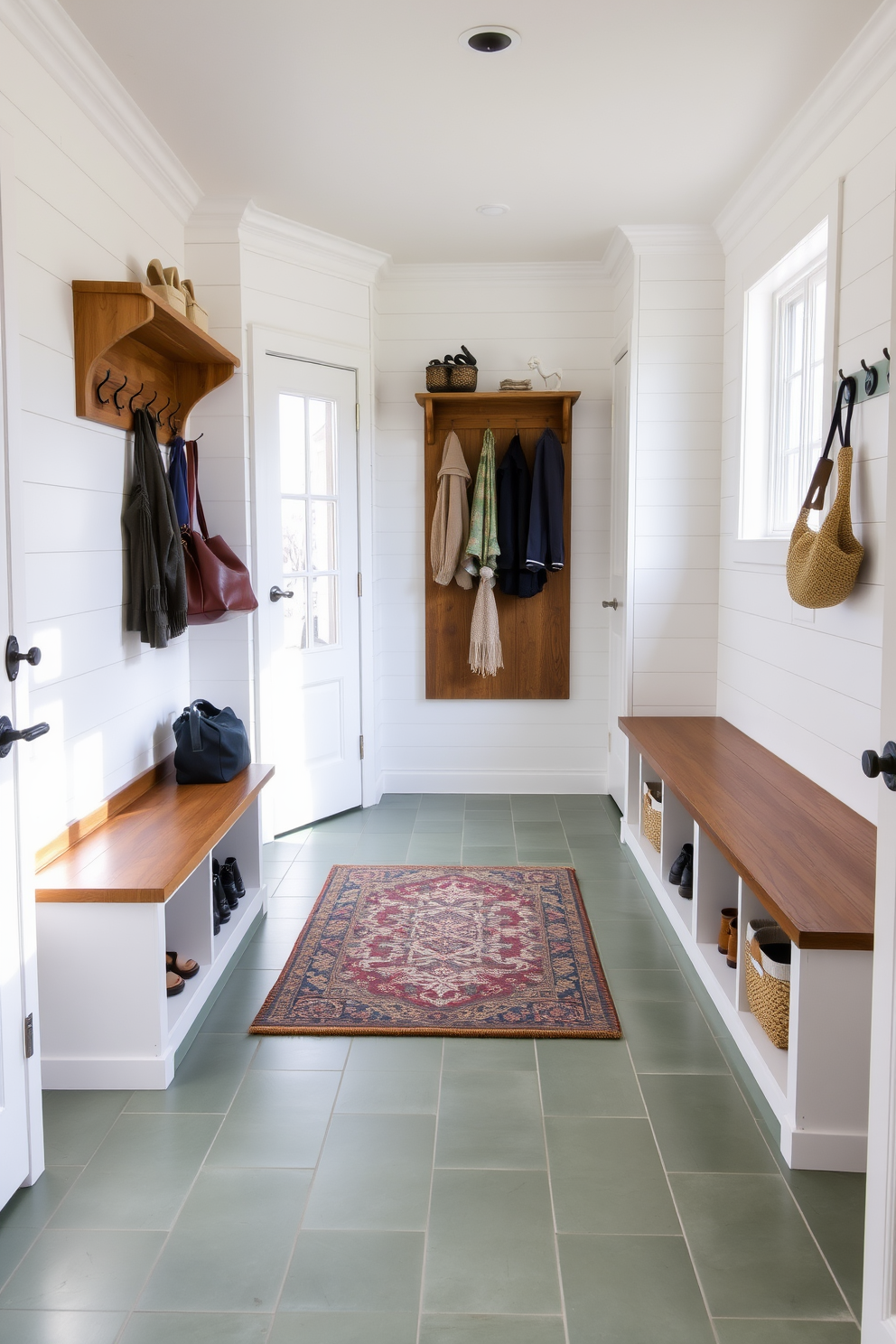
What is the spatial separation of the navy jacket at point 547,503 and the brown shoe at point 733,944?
235 cm

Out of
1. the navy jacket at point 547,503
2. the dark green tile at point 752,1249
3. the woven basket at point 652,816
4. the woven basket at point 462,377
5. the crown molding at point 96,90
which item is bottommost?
the dark green tile at point 752,1249

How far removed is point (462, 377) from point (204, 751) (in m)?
2.34

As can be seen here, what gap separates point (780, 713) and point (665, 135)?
1.97 metres

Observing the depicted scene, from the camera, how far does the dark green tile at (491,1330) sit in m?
1.62

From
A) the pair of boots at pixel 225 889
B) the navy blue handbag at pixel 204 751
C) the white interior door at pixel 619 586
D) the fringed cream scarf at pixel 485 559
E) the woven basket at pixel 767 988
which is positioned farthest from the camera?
the fringed cream scarf at pixel 485 559

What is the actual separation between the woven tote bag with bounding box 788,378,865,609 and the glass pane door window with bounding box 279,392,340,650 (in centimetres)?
221

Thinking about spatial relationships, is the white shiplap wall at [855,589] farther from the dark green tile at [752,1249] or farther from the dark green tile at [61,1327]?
the dark green tile at [61,1327]

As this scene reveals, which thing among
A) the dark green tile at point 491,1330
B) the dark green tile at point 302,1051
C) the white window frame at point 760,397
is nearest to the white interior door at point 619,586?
the white window frame at point 760,397

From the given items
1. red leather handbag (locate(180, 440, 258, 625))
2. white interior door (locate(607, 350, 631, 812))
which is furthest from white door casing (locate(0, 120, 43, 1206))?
white interior door (locate(607, 350, 631, 812))

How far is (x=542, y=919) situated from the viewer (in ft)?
11.3

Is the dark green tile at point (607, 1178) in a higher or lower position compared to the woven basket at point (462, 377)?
lower

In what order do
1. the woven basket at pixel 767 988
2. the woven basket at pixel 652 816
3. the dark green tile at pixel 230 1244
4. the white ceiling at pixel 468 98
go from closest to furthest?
1. the dark green tile at pixel 230 1244
2. the woven basket at pixel 767 988
3. the white ceiling at pixel 468 98
4. the woven basket at pixel 652 816

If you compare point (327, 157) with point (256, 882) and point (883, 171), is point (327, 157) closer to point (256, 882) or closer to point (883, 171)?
point (883, 171)

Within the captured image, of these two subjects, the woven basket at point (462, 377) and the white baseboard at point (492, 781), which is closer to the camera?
the woven basket at point (462, 377)
